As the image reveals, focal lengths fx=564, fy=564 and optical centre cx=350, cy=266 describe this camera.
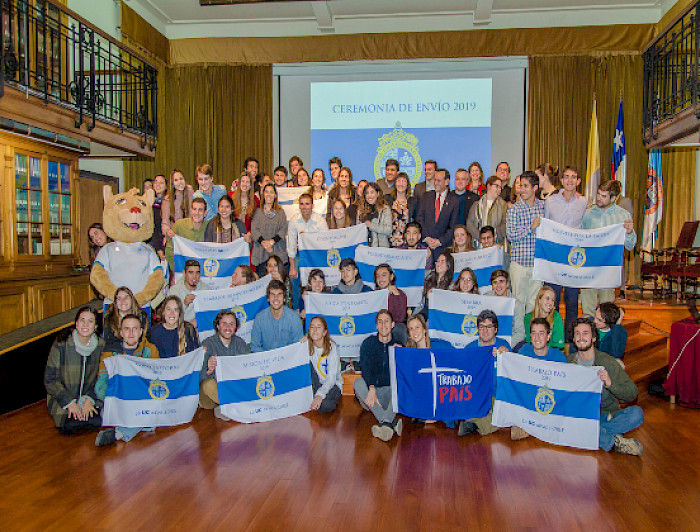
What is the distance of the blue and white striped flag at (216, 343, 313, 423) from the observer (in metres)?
4.98

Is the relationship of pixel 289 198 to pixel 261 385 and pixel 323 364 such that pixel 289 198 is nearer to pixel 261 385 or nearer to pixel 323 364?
pixel 323 364

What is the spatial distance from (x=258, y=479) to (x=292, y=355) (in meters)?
1.41

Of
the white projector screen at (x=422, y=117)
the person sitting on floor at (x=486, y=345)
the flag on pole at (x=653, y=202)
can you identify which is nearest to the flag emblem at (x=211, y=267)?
the person sitting on floor at (x=486, y=345)

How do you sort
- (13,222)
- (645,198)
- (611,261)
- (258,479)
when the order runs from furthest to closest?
(645,198)
(13,222)
(611,261)
(258,479)

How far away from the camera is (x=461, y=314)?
5.68 metres

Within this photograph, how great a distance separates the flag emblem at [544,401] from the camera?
14.8 feet

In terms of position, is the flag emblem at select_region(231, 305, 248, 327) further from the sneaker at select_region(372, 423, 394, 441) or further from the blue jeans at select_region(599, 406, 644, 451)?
the blue jeans at select_region(599, 406, 644, 451)

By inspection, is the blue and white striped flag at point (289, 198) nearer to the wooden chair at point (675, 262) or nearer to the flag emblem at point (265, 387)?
the flag emblem at point (265, 387)

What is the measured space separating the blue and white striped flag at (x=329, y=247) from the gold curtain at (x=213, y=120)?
4.79 metres

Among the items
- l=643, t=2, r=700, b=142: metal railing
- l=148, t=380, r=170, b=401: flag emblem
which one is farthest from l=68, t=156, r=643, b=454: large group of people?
l=643, t=2, r=700, b=142: metal railing

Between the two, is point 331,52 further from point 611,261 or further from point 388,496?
point 388,496

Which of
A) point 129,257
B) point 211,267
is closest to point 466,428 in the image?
point 211,267

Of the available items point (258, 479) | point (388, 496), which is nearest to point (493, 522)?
point (388, 496)

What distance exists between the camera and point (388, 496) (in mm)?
3633
